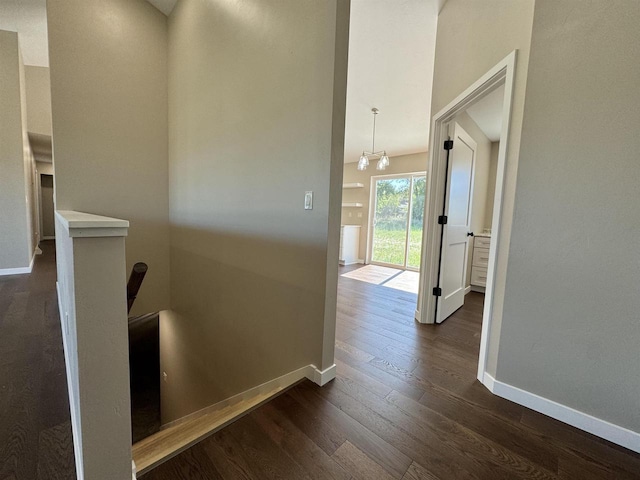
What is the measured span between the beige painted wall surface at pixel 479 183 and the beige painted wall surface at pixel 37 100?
6813 millimetres

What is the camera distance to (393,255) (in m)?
5.88

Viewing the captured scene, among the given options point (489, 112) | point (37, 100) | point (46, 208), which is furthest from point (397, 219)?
point (46, 208)

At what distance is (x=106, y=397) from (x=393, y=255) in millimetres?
5568

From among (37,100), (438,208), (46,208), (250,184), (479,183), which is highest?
(37,100)

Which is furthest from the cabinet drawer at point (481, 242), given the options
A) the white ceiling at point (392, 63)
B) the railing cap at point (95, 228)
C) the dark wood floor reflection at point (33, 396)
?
the dark wood floor reflection at point (33, 396)

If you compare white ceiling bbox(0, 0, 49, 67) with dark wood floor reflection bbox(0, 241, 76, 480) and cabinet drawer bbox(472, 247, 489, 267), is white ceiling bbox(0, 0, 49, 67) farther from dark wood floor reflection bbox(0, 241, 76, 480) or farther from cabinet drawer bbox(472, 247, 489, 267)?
cabinet drawer bbox(472, 247, 489, 267)

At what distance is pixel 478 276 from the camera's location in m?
3.81

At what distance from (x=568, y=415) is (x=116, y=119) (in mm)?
4339

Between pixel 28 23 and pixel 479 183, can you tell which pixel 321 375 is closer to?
pixel 479 183

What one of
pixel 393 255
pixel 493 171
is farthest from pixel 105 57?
pixel 393 255

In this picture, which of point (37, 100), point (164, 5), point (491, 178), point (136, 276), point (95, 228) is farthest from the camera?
point (37, 100)

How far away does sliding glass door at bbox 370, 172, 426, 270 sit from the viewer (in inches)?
217

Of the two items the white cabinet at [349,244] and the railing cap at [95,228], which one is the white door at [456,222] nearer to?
the railing cap at [95,228]

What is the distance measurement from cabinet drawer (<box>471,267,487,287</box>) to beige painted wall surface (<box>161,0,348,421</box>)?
10.3 ft
